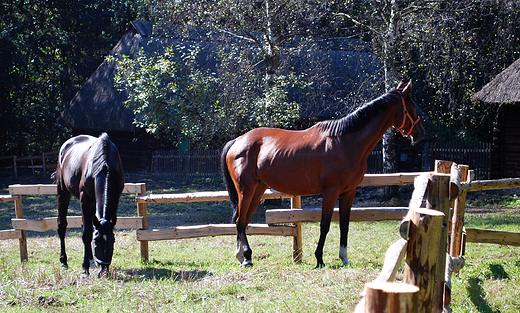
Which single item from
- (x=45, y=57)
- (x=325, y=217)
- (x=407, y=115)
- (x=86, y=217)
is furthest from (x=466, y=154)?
(x=45, y=57)

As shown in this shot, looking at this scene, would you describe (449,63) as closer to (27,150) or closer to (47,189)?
(47,189)

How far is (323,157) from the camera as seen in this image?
6.10 m

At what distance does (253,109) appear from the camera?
38.5ft

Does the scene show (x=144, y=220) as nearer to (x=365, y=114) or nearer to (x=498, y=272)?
(x=365, y=114)

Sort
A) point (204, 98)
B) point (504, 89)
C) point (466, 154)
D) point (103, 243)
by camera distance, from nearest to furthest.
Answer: point (103, 243) < point (204, 98) < point (504, 89) < point (466, 154)

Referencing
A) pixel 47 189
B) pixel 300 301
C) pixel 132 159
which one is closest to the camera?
pixel 300 301

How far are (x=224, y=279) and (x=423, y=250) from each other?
10.8ft

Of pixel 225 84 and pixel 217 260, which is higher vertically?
pixel 225 84

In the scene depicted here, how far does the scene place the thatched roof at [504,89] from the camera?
12.6 m

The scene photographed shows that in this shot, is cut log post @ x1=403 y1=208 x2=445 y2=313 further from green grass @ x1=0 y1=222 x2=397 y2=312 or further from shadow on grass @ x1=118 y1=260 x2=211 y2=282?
shadow on grass @ x1=118 y1=260 x2=211 y2=282

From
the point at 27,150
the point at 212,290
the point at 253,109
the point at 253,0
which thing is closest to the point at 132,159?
the point at 27,150

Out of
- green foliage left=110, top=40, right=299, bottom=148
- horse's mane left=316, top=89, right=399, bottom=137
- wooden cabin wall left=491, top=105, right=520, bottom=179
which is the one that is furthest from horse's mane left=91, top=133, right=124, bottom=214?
wooden cabin wall left=491, top=105, right=520, bottom=179

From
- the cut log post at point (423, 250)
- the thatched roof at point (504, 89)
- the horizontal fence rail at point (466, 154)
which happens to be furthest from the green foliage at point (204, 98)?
the cut log post at point (423, 250)

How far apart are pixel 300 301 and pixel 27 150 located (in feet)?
82.0
